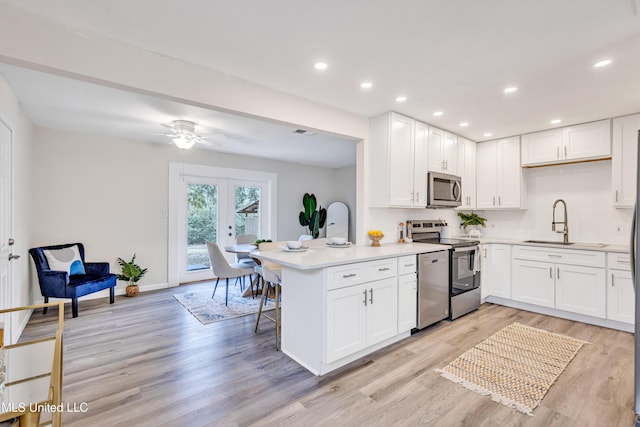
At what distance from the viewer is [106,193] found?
447cm

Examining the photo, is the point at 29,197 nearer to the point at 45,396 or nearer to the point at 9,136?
the point at 9,136

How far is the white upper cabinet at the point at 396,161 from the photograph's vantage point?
334 cm

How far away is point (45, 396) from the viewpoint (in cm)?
139

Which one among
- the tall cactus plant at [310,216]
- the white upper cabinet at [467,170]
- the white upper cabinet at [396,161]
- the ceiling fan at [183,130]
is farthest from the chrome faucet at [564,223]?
the ceiling fan at [183,130]

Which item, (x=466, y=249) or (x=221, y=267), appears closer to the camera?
(x=466, y=249)

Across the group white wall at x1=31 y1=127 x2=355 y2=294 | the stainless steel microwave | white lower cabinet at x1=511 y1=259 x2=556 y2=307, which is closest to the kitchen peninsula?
the stainless steel microwave

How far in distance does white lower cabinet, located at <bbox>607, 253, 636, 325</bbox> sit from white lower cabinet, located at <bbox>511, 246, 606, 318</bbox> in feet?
0.18

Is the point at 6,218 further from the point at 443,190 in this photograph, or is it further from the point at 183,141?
the point at 443,190

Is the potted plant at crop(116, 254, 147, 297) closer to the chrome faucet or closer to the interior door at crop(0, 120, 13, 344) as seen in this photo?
the interior door at crop(0, 120, 13, 344)

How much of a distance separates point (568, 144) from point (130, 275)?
21.2 ft

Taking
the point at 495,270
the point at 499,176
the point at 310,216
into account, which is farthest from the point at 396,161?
the point at 310,216

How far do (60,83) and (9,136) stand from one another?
710mm

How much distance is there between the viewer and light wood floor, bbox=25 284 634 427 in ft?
6.10

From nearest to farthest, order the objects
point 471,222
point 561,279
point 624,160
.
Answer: point 624,160, point 561,279, point 471,222
